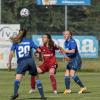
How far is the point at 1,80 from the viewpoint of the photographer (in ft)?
87.1

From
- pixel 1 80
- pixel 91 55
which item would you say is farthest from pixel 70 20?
pixel 1 80

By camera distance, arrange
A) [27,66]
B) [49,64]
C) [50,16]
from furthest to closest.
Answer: [50,16]
[49,64]
[27,66]

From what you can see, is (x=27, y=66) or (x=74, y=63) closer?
(x=27, y=66)

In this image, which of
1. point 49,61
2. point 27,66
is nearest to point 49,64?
point 49,61

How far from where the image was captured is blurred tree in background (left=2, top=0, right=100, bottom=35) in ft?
187

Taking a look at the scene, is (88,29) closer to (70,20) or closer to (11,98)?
(70,20)

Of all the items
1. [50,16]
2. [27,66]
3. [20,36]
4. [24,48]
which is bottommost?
[50,16]

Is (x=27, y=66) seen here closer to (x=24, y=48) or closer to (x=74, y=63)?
(x=24, y=48)

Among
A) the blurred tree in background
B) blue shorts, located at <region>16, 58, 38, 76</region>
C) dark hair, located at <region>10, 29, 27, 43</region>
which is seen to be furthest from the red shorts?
the blurred tree in background

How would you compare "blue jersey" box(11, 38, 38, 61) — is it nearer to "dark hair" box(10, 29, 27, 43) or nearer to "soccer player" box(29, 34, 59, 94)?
"dark hair" box(10, 29, 27, 43)

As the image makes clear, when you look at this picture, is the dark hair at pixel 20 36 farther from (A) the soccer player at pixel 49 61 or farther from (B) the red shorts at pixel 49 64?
(B) the red shorts at pixel 49 64

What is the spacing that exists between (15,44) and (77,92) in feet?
11.9

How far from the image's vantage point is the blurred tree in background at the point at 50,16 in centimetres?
5697

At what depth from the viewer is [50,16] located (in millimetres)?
60781
